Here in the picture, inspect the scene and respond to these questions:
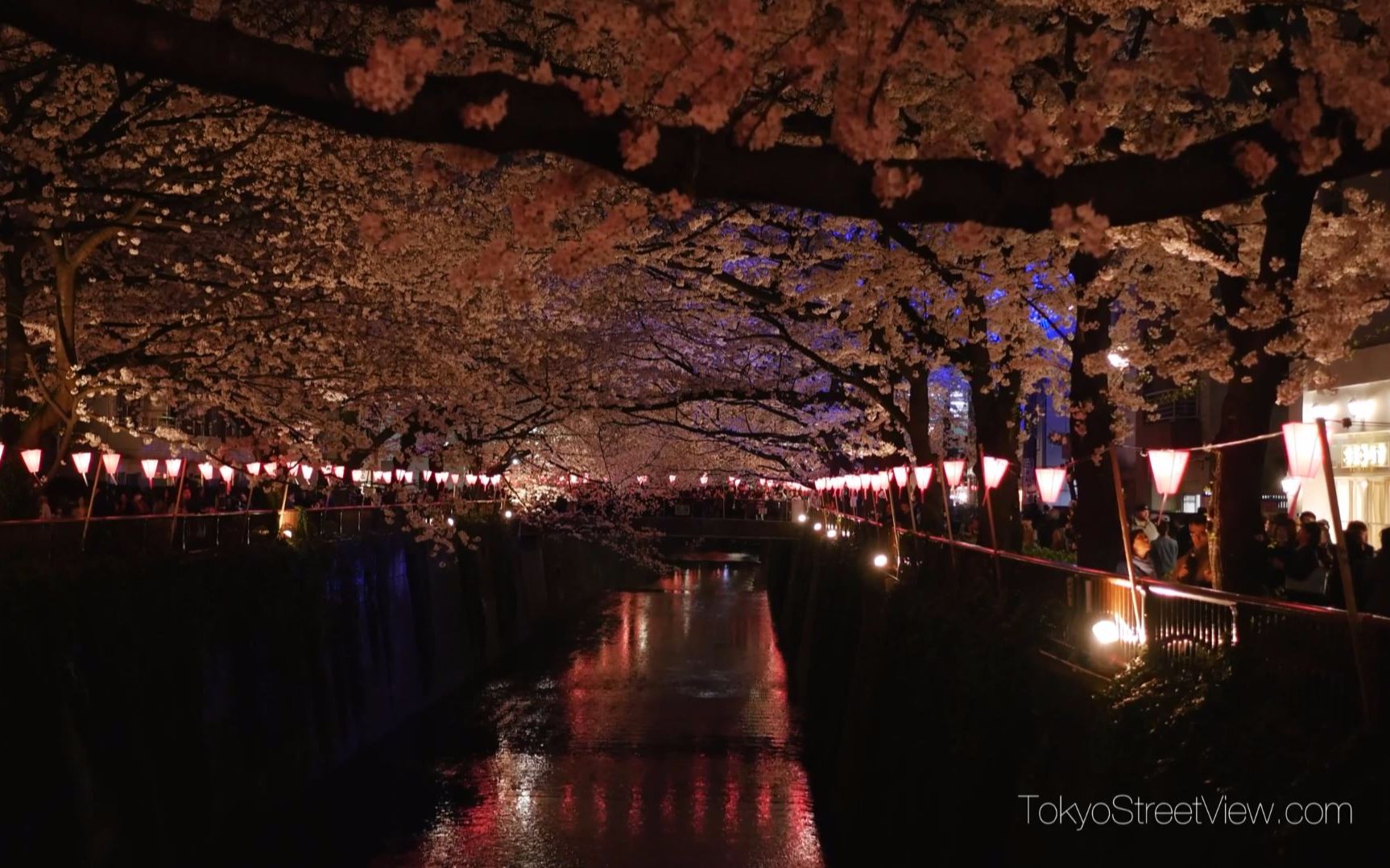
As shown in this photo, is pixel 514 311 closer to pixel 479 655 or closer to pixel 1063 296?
pixel 1063 296

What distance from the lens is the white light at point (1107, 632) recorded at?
29.0 feet

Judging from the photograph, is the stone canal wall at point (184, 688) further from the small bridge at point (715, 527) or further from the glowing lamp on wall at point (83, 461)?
the small bridge at point (715, 527)

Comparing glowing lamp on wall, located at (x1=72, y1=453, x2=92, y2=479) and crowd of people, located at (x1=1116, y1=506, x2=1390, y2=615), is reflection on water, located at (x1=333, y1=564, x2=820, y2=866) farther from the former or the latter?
glowing lamp on wall, located at (x1=72, y1=453, x2=92, y2=479)

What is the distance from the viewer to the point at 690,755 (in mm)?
21891

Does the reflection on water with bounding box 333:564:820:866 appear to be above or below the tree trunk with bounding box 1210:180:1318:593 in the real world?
below

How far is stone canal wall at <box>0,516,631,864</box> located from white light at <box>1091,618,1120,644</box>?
30.7 feet

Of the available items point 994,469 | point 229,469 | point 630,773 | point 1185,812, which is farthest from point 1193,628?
point 229,469

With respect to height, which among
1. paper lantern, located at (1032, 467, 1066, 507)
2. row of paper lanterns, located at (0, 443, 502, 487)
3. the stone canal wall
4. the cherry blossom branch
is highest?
the cherry blossom branch

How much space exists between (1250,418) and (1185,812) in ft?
15.8

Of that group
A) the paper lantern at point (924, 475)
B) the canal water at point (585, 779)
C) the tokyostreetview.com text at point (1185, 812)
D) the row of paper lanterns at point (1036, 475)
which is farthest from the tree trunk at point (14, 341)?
the tokyostreetview.com text at point (1185, 812)

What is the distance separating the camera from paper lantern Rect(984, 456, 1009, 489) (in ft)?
49.2

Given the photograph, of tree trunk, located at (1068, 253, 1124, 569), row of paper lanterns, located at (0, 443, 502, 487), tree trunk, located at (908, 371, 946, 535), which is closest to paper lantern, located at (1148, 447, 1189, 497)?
tree trunk, located at (1068, 253, 1124, 569)

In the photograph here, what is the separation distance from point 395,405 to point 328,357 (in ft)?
14.7

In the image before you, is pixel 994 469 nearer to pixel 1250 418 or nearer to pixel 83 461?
pixel 1250 418
